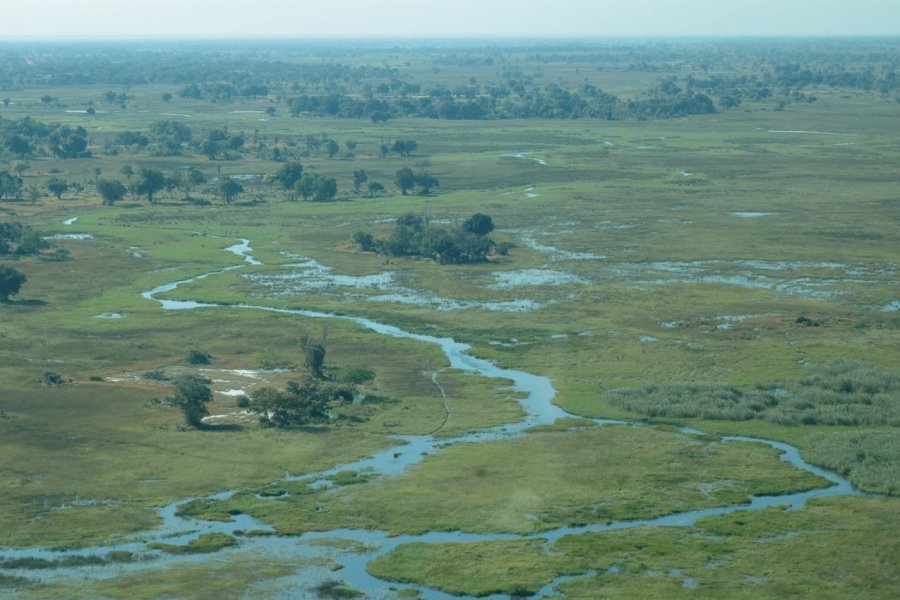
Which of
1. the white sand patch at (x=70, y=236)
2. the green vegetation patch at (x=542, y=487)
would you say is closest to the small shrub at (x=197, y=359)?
the green vegetation patch at (x=542, y=487)

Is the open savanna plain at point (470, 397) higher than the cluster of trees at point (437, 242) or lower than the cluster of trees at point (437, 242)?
lower

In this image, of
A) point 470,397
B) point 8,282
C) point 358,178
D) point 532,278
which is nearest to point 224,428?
point 470,397

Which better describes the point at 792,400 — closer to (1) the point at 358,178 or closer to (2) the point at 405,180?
(2) the point at 405,180

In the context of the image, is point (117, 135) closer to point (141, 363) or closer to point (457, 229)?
point (457, 229)

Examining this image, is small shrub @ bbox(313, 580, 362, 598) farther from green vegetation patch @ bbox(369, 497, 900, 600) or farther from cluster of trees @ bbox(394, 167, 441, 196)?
cluster of trees @ bbox(394, 167, 441, 196)

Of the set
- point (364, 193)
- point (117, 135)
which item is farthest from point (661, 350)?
point (117, 135)

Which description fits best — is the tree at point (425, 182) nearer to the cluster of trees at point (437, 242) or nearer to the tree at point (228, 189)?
the tree at point (228, 189)

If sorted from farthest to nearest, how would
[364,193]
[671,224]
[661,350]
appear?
[364,193], [671,224], [661,350]
